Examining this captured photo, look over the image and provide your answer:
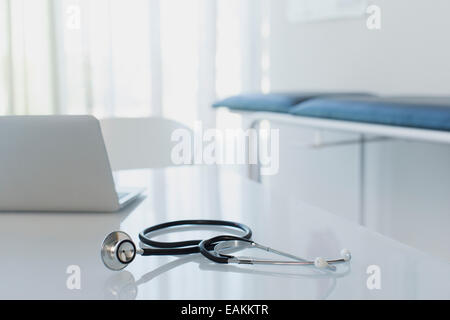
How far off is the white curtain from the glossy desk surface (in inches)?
73.9

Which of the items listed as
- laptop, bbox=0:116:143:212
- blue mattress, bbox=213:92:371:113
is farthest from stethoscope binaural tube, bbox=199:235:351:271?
blue mattress, bbox=213:92:371:113

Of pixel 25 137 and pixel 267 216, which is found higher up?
pixel 25 137

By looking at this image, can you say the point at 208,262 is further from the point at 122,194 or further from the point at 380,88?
the point at 380,88

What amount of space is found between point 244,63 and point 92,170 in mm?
2302

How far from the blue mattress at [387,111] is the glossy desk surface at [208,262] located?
0.47 meters

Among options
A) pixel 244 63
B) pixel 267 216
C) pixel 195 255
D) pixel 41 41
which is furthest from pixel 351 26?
pixel 195 255

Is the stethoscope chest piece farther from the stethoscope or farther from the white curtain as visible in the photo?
the white curtain

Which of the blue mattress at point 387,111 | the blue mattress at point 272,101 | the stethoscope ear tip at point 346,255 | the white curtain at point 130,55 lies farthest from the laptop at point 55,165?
the white curtain at point 130,55

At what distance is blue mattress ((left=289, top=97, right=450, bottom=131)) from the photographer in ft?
3.94

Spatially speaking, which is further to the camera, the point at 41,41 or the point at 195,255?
the point at 41,41

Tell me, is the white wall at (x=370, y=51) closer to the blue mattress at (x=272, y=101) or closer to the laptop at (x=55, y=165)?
the blue mattress at (x=272, y=101)

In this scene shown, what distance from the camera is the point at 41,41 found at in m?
2.59
